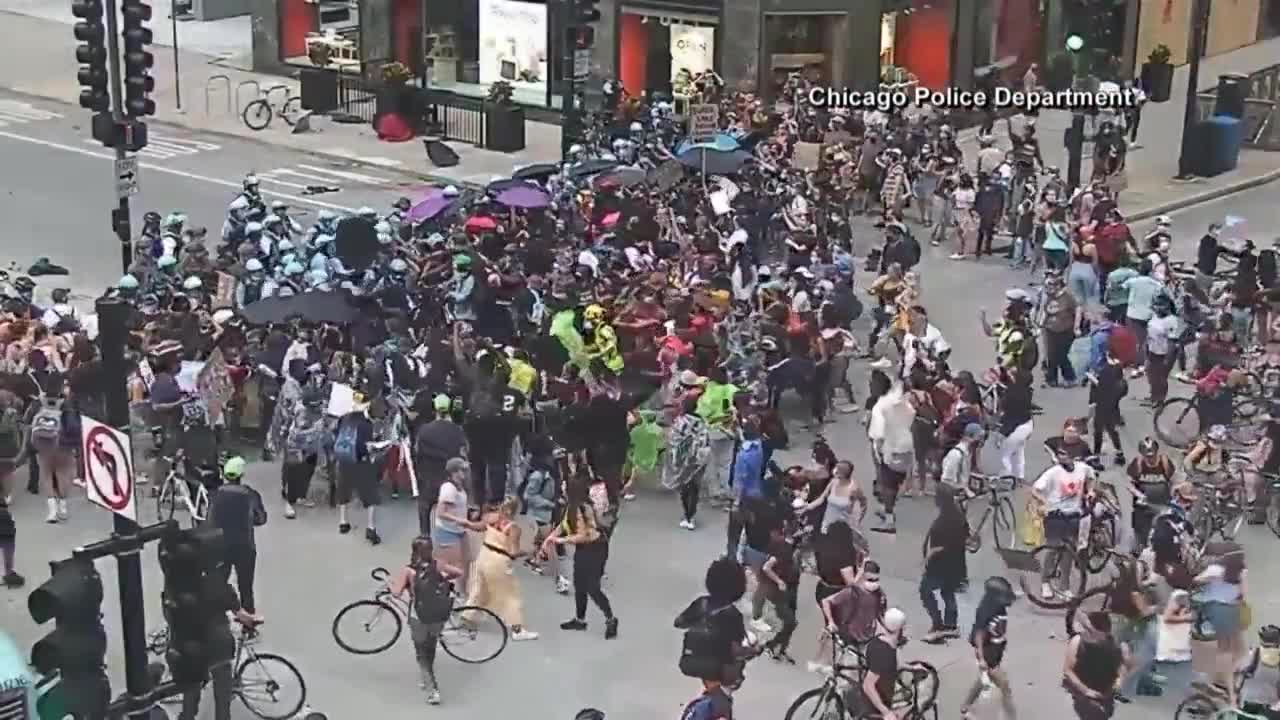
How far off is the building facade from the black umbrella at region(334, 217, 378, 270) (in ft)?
48.1

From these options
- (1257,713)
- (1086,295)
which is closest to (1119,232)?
(1086,295)

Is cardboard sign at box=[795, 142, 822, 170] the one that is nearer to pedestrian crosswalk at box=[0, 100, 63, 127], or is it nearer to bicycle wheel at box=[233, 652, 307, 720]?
pedestrian crosswalk at box=[0, 100, 63, 127]

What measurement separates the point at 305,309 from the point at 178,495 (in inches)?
107

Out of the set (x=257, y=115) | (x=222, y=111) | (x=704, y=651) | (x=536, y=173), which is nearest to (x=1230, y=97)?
(x=536, y=173)

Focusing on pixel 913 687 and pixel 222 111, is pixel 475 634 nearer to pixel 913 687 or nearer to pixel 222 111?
pixel 913 687

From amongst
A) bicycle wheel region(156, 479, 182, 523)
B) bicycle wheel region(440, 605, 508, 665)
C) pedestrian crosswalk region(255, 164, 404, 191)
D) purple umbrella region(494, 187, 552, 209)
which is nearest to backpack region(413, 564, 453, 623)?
bicycle wheel region(440, 605, 508, 665)

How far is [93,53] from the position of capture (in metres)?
19.3

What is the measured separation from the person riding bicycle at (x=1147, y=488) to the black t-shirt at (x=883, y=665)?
13.7 ft

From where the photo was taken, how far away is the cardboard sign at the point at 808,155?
3183 centimetres

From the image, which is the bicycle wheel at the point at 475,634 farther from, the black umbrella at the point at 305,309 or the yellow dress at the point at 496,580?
the black umbrella at the point at 305,309

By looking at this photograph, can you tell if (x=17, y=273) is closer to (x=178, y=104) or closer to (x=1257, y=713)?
(x=178, y=104)

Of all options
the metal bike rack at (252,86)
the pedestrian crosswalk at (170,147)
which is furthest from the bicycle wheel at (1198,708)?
the metal bike rack at (252,86)

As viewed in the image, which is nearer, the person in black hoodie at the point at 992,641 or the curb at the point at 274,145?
the person in black hoodie at the point at 992,641

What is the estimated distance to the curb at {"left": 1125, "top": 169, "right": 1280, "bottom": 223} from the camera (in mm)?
32812
